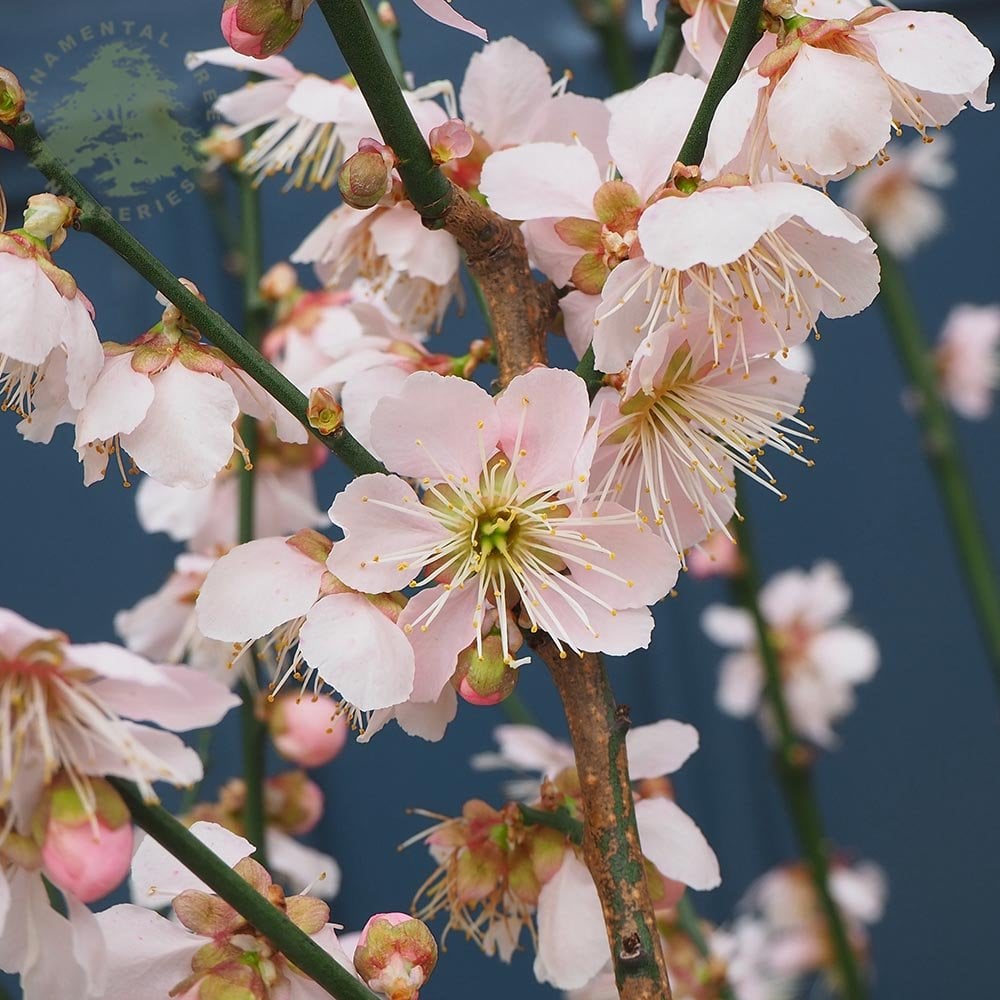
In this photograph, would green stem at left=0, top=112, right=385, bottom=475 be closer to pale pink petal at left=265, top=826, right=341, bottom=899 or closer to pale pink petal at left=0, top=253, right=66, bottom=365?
pale pink petal at left=0, top=253, right=66, bottom=365

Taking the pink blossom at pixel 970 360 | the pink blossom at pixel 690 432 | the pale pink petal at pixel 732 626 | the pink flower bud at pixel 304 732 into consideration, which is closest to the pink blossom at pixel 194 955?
the pink blossom at pixel 690 432

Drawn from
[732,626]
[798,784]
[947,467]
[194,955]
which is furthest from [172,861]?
[732,626]

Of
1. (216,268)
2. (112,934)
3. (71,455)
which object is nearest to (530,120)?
(112,934)

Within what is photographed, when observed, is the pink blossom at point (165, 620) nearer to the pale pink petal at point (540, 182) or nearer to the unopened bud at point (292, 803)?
the unopened bud at point (292, 803)

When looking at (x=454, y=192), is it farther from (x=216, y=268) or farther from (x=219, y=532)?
(x=216, y=268)

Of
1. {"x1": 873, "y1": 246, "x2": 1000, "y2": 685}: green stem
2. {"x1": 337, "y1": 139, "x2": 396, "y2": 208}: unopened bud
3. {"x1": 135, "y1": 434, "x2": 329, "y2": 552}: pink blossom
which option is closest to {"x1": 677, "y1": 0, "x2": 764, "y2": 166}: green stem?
{"x1": 337, "y1": 139, "x2": 396, "y2": 208}: unopened bud

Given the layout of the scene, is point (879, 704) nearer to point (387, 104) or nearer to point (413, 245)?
point (413, 245)
